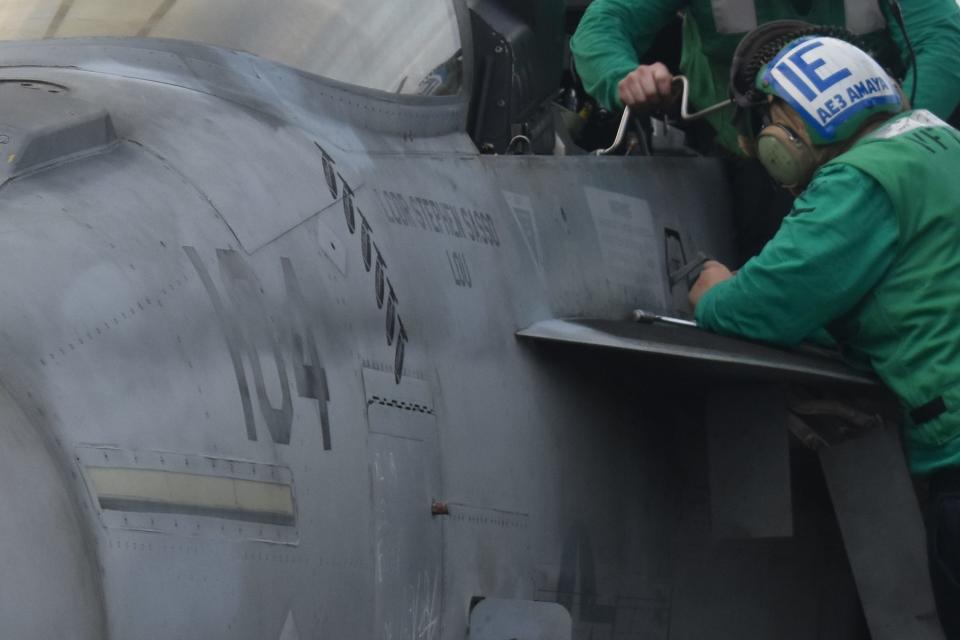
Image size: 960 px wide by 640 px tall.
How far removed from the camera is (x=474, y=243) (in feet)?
15.4

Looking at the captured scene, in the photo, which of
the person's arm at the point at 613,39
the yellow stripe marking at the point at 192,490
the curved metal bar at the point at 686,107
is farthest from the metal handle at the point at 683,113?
the yellow stripe marking at the point at 192,490

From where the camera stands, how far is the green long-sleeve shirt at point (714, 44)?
6.59 m

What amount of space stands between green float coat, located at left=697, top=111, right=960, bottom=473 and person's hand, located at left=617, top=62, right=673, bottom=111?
136 cm

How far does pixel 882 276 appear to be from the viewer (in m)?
4.99

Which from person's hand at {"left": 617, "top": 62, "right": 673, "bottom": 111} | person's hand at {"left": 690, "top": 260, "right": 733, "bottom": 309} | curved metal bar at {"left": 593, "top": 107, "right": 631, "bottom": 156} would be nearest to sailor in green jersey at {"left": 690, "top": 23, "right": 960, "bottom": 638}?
person's hand at {"left": 690, "top": 260, "right": 733, "bottom": 309}

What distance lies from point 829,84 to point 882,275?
62 cm

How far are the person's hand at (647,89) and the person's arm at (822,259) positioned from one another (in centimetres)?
140

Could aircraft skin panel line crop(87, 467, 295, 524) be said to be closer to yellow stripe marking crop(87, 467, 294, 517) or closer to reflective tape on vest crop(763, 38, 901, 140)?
yellow stripe marking crop(87, 467, 294, 517)

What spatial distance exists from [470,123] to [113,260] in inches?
99.4

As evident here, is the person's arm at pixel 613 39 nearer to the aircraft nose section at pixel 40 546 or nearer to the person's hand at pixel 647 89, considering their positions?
the person's hand at pixel 647 89

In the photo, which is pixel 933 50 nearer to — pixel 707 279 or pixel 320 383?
pixel 707 279

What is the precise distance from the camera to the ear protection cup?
5.27m

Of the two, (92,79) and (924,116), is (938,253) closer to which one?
(924,116)

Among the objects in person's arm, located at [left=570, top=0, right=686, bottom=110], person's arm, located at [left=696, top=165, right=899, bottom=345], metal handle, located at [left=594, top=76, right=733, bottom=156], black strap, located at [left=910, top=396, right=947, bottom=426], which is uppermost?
person's arm, located at [left=570, top=0, right=686, bottom=110]
